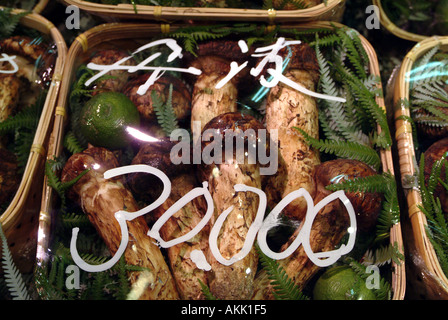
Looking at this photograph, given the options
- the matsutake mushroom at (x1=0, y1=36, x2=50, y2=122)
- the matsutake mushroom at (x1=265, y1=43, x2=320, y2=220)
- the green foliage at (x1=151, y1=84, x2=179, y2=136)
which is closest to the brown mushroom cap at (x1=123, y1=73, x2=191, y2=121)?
the green foliage at (x1=151, y1=84, x2=179, y2=136)

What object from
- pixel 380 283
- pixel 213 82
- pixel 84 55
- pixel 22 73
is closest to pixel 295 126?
pixel 213 82

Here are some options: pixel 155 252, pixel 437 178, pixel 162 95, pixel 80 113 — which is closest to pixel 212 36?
pixel 162 95

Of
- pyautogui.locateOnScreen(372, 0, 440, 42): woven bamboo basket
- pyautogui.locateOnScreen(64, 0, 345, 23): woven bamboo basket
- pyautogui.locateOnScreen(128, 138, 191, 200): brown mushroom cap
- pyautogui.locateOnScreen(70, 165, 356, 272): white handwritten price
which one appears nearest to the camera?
pyautogui.locateOnScreen(70, 165, 356, 272): white handwritten price

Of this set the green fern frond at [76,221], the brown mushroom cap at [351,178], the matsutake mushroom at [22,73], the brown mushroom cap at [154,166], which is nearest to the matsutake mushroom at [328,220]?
the brown mushroom cap at [351,178]

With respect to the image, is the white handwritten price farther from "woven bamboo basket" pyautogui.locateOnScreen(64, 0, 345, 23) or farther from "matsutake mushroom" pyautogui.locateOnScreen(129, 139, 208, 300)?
"woven bamboo basket" pyautogui.locateOnScreen(64, 0, 345, 23)

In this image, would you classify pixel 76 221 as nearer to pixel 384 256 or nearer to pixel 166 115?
pixel 166 115

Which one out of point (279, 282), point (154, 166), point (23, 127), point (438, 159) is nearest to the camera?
point (279, 282)
